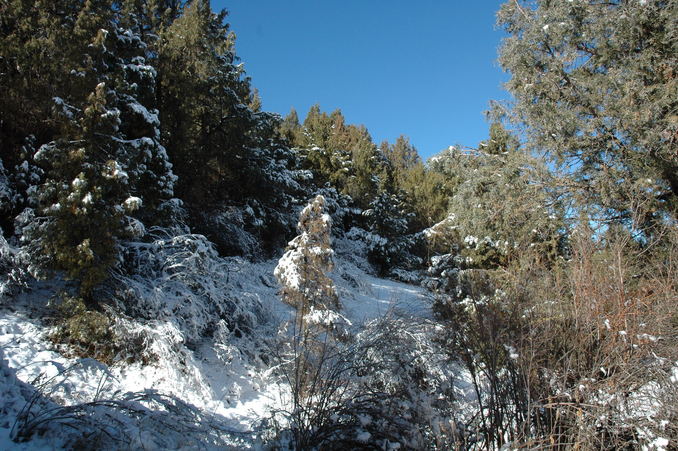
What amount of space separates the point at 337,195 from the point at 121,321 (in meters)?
14.3

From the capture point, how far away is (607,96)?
7.46 meters

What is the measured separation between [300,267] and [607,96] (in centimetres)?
641

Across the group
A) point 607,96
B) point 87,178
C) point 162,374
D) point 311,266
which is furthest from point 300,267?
point 607,96

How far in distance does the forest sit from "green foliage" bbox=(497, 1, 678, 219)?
4cm

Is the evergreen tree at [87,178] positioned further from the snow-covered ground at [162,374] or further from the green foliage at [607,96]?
the green foliage at [607,96]

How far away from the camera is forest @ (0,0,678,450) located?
3215mm

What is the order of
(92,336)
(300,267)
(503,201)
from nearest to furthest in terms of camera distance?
(92,336) → (300,267) → (503,201)

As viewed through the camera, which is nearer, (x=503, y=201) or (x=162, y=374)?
(x=162, y=374)

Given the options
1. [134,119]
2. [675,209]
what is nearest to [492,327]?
[675,209]

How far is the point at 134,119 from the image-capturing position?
25.2 feet

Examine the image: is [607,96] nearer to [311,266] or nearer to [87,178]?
[311,266]

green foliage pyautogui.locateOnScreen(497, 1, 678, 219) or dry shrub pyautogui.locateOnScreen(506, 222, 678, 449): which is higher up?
green foliage pyautogui.locateOnScreen(497, 1, 678, 219)

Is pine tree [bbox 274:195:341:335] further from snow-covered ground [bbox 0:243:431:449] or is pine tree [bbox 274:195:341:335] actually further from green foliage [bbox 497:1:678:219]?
green foliage [bbox 497:1:678:219]

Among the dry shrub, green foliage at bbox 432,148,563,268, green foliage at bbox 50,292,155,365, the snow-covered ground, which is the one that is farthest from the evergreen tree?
green foliage at bbox 432,148,563,268
